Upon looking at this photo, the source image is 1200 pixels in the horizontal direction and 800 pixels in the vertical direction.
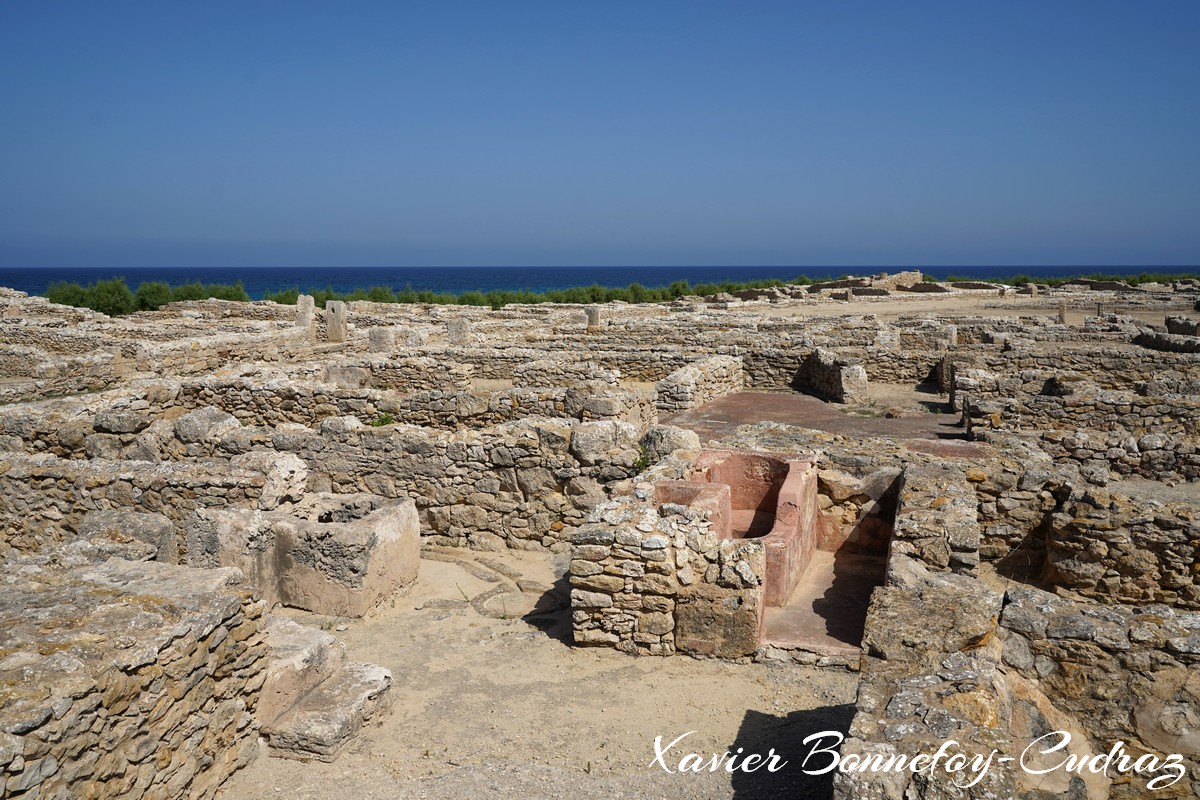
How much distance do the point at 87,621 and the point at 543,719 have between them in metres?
2.72

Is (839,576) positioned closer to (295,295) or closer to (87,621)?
(87,621)

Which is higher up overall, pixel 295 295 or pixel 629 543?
pixel 295 295

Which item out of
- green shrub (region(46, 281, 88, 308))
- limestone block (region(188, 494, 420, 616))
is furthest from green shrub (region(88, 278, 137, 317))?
limestone block (region(188, 494, 420, 616))

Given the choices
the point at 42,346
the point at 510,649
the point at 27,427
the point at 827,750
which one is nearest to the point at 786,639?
the point at 827,750

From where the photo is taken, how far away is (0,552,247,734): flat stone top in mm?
3645

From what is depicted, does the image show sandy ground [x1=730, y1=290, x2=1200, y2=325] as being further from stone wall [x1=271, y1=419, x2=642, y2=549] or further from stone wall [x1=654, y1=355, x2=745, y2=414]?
stone wall [x1=271, y1=419, x2=642, y2=549]

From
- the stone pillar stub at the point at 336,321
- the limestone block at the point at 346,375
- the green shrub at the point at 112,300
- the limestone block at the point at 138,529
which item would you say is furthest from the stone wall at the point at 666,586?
the green shrub at the point at 112,300

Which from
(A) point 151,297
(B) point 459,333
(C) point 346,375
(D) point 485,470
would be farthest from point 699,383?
(A) point 151,297

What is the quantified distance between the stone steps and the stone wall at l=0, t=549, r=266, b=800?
0.15m

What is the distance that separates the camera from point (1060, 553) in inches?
277

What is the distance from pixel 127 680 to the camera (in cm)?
396

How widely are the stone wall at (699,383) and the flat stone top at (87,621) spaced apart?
10.3 metres

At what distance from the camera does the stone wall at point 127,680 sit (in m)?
3.55

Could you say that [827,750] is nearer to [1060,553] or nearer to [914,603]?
[914,603]
